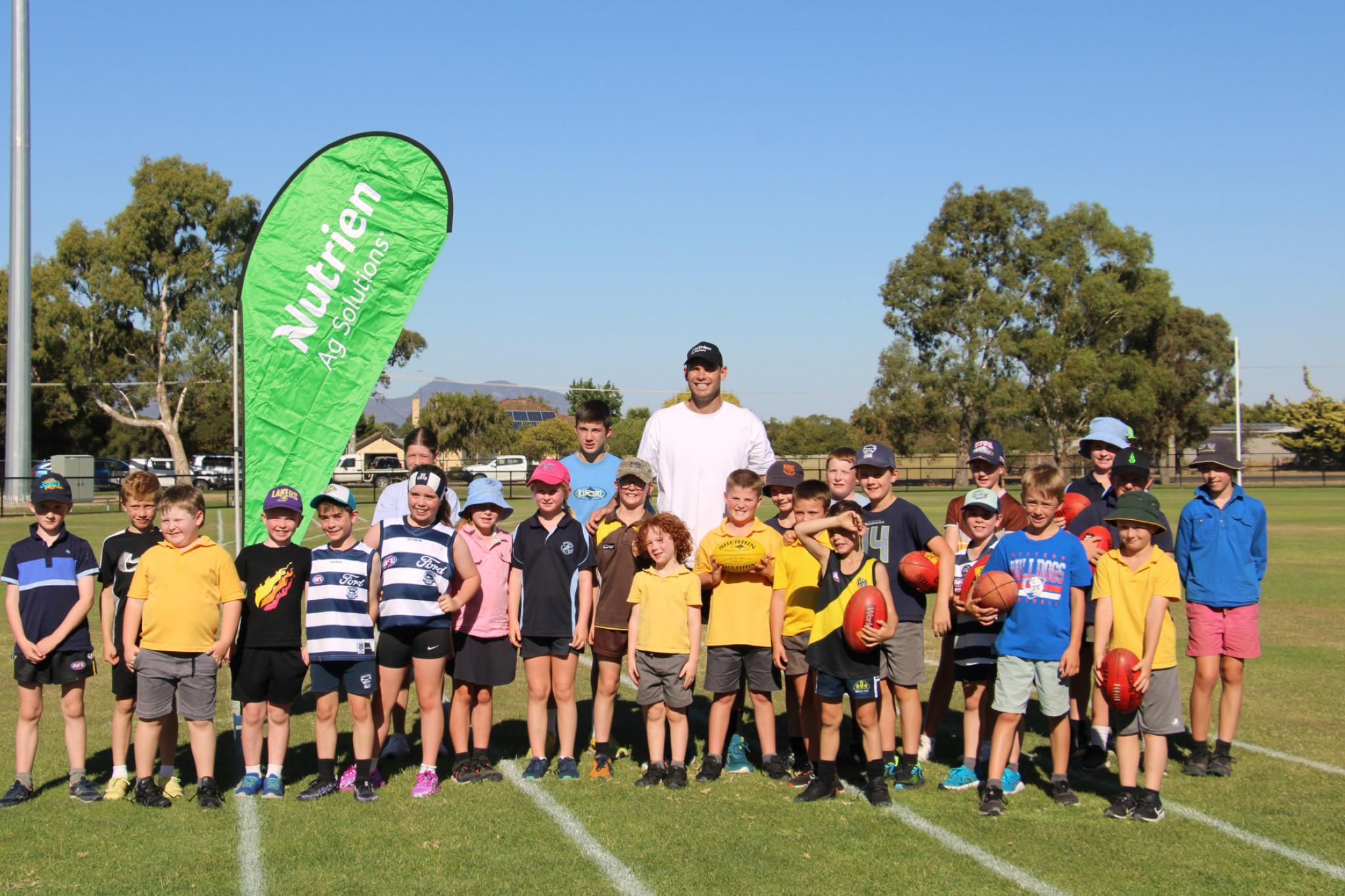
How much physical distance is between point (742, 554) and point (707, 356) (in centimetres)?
129

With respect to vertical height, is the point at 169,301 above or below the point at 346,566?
above

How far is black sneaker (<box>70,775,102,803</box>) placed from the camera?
5391 millimetres

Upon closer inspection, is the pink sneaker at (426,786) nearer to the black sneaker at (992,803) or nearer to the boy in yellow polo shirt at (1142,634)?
the black sneaker at (992,803)

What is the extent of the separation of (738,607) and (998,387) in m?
47.5

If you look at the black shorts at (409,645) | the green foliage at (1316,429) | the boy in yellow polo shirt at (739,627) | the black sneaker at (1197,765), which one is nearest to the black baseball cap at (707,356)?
the boy in yellow polo shirt at (739,627)

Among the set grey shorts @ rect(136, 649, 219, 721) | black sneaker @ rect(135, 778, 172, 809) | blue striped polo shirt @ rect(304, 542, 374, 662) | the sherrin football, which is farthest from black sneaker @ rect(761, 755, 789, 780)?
black sneaker @ rect(135, 778, 172, 809)

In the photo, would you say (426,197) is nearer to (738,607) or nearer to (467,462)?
(738,607)

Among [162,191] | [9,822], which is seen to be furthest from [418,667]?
[162,191]

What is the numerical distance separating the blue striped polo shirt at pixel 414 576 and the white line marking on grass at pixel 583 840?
3.35ft

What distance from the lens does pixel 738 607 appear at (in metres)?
6.00

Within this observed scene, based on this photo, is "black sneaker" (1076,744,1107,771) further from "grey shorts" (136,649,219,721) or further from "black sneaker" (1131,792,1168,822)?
"grey shorts" (136,649,219,721)

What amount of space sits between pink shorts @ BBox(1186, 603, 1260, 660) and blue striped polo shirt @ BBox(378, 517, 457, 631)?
4.32m

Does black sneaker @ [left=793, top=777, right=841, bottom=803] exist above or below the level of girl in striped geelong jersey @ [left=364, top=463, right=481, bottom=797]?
below

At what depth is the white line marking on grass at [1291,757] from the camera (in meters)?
5.80
